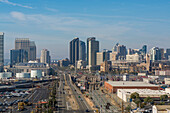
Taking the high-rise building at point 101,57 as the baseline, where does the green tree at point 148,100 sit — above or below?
below

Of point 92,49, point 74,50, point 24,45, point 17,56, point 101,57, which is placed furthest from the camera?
point 74,50

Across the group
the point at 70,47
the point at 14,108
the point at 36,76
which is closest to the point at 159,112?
the point at 14,108

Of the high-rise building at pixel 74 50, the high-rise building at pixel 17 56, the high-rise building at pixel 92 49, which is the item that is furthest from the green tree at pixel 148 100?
the high-rise building at pixel 74 50

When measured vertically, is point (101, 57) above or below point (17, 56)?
below

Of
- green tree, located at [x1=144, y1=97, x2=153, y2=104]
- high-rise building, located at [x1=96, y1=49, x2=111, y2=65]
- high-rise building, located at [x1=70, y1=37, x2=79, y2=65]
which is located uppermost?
high-rise building, located at [x1=70, y1=37, x2=79, y2=65]

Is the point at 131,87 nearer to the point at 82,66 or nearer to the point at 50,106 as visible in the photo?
the point at 50,106

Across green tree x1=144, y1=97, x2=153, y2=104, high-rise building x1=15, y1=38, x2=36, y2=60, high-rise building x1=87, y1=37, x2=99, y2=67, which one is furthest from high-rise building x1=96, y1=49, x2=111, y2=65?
green tree x1=144, y1=97, x2=153, y2=104

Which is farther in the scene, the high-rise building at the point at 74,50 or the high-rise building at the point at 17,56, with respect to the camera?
the high-rise building at the point at 74,50

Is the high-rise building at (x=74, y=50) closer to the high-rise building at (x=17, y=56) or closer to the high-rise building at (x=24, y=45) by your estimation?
the high-rise building at (x=24, y=45)

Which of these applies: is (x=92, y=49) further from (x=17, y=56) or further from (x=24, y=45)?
(x=24, y=45)

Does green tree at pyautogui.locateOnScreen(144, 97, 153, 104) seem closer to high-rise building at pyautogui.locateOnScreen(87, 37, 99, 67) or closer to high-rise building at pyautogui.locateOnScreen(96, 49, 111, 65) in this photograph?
high-rise building at pyautogui.locateOnScreen(96, 49, 111, 65)

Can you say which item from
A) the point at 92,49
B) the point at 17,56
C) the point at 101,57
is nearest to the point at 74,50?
the point at 92,49
